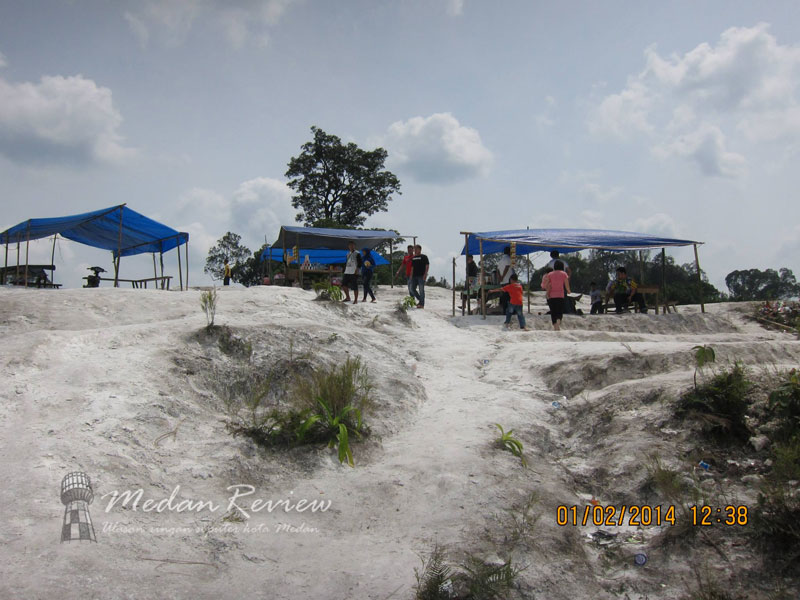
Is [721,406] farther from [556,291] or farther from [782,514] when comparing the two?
[556,291]

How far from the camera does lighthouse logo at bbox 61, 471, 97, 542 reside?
9.53 feet

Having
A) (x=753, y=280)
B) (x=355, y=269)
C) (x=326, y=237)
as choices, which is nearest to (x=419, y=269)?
(x=355, y=269)

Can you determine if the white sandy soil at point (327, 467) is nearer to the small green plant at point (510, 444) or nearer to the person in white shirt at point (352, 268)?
the small green plant at point (510, 444)

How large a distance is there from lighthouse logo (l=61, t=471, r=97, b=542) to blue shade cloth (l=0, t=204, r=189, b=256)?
33.6ft

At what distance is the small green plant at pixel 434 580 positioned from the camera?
281 cm

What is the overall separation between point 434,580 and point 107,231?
48.3 ft

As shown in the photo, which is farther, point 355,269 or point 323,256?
point 323,256

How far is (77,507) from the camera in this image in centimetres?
313

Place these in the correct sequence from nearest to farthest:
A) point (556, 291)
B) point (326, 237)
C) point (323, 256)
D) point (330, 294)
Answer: point (556, 291), point (330, 294), point (326, 237), point (323, 256)

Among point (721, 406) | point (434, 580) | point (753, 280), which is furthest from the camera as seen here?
point (753, 280)

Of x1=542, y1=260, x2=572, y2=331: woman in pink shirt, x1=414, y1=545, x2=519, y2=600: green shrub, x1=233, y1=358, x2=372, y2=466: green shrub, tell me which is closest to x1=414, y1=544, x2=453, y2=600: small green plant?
x1=414, y1=545, x2=519, y2=600: green shrub

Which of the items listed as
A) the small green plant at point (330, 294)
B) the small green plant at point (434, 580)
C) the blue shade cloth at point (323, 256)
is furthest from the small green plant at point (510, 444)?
the blue shade cloth at point (323, 256)

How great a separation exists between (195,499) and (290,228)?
498 inches

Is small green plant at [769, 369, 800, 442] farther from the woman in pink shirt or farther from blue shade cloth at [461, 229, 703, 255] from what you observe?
blue shade cloth at [461, 229, 703, 255]
